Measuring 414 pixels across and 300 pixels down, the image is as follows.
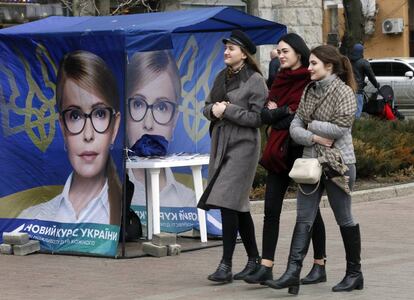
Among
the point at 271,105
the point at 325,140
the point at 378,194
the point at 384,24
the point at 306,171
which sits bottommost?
the point at 378,194

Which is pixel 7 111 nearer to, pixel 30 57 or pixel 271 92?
pixel 30 57

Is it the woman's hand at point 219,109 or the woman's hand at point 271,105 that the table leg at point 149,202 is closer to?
the woman's hand at point 219,109

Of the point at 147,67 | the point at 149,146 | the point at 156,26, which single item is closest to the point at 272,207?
the point at 156,26

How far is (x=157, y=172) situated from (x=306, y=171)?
2984 millimetres

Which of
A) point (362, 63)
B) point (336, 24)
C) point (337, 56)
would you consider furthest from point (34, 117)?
point (336, 24)

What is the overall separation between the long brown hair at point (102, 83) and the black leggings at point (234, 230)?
1666 mm

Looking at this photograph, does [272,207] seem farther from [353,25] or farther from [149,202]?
[353,25]

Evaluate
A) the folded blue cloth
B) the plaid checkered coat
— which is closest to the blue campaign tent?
the folded blue cloth

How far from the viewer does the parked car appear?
3603 centimetres

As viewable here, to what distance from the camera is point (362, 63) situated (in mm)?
20469

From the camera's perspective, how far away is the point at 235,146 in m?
9.23

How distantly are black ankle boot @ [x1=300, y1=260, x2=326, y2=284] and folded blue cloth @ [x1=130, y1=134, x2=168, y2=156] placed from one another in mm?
2731

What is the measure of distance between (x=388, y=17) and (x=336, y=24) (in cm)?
292

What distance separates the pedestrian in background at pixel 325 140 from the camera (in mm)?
8516
